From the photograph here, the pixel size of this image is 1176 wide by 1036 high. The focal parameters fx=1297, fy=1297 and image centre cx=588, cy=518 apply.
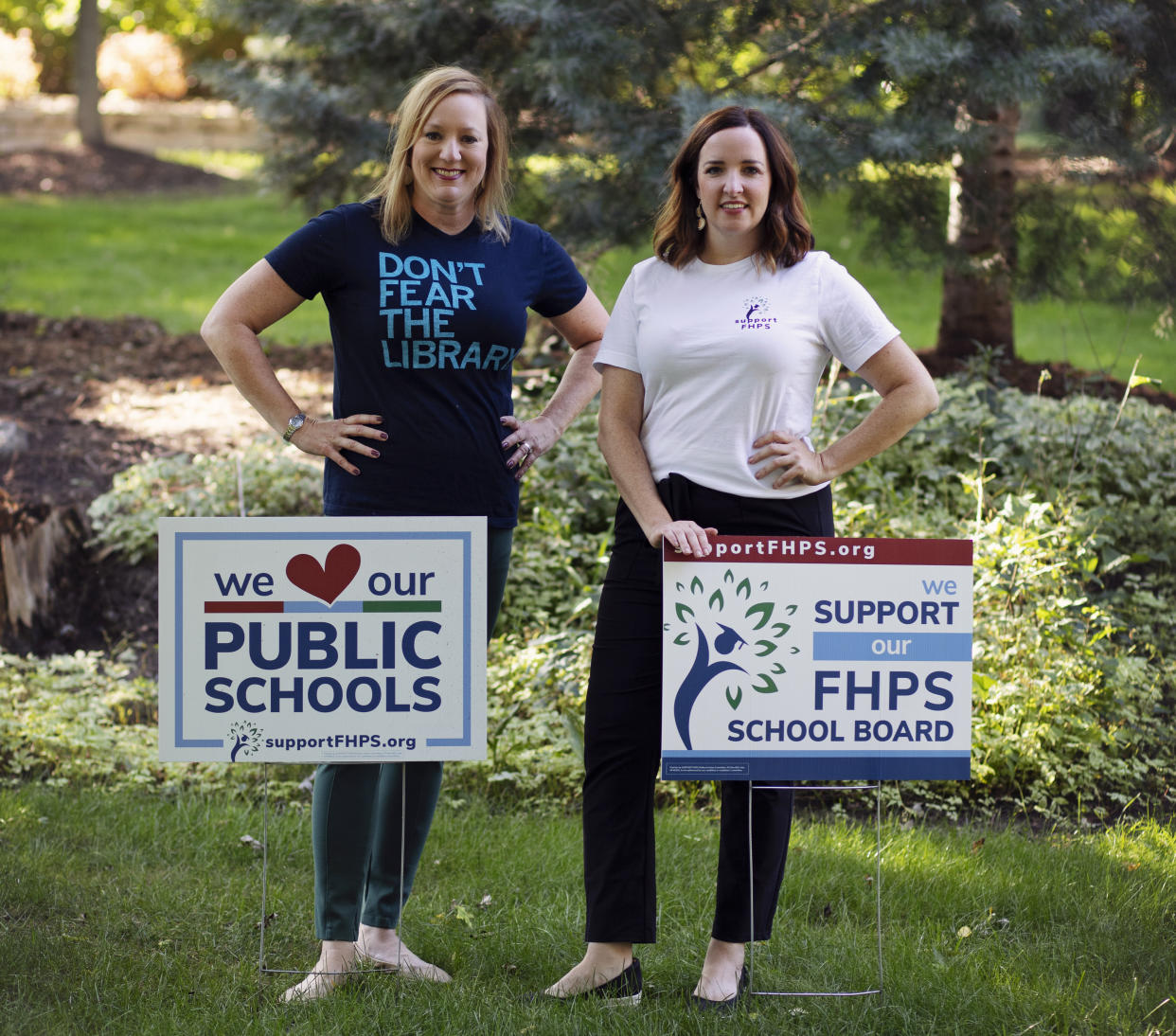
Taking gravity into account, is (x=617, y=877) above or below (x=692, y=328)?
below

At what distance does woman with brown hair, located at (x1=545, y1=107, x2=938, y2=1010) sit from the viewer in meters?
2.86

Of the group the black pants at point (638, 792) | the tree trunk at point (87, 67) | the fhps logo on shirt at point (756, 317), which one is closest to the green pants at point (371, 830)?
the black pants at point (638, 792)

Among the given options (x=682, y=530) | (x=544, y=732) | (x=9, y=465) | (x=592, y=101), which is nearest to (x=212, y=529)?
(x=682, y=530)

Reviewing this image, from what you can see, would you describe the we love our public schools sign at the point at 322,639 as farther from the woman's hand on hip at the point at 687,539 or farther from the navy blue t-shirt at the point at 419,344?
the woman's hand on hip at the point at 687,539

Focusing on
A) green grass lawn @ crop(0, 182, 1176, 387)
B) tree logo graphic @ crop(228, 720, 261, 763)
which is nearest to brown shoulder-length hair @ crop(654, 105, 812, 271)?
tree logo graphic @ crop(228, 720, 261, 763)

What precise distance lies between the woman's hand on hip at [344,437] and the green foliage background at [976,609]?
5.56 ft

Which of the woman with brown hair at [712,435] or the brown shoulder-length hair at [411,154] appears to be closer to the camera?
the woman with brown hair at [712,435]

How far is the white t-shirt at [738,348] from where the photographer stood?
2.84 meters

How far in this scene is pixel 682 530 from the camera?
285 centimetres

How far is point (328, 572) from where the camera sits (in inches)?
117

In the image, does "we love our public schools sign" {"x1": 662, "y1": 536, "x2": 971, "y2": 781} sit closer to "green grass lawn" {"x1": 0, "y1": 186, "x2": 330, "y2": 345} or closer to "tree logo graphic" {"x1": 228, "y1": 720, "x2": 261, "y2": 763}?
"tree logo graphic" {"x1": 228, "y1": 720, "x2": 261, "y2": 763}

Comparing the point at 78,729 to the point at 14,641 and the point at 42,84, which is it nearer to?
the point at 14,641

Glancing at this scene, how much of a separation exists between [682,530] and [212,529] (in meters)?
1.07

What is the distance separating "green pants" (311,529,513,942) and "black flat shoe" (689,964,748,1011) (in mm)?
759
